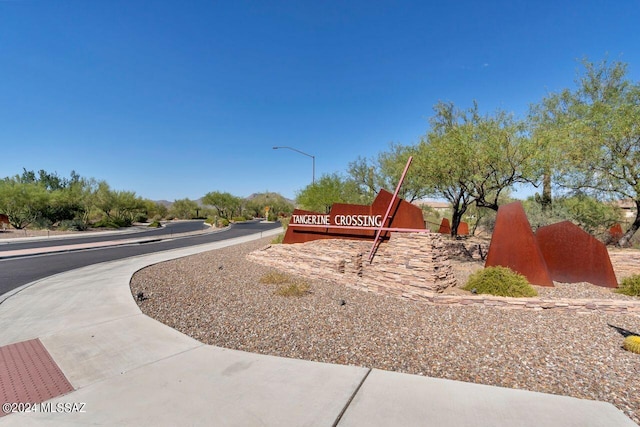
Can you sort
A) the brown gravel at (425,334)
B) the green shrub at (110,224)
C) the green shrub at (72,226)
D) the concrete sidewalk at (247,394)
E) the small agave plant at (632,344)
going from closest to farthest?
the concrete sidewalk at (247,394), the brown gravel at (425,334), the small agave plant at (632,344), the green shrub at (72,226), the green shrub at (110,224)

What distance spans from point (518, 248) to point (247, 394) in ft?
30.4

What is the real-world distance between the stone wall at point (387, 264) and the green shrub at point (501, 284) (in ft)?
2.53

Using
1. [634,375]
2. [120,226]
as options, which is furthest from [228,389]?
[120,226]

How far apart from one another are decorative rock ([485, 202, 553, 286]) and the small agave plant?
416cm

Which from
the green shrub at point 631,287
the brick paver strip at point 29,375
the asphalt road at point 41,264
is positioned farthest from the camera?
the asphalt road at point 41,264

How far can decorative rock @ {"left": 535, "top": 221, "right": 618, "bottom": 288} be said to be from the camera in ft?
30.5

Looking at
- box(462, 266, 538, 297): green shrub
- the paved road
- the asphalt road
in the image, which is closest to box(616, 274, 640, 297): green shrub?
box(462, 266, 538, 297): green shrub

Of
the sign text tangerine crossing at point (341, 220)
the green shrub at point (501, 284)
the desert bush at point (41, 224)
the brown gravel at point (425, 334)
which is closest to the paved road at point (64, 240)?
the desert bush at point (41, 224)

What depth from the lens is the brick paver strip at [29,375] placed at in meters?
3.55

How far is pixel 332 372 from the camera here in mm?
4090

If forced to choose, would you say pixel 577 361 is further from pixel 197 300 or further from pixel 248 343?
pixel 197 300

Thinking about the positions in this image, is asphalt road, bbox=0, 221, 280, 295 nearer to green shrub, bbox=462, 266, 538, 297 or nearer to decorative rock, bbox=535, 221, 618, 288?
green shrub, bbox=462, 266, 538, 297

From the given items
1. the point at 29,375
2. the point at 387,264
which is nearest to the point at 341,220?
the point at 387,264

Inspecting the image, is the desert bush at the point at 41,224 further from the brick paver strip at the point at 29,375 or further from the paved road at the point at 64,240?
the brick paver strip at the point at 29,375
